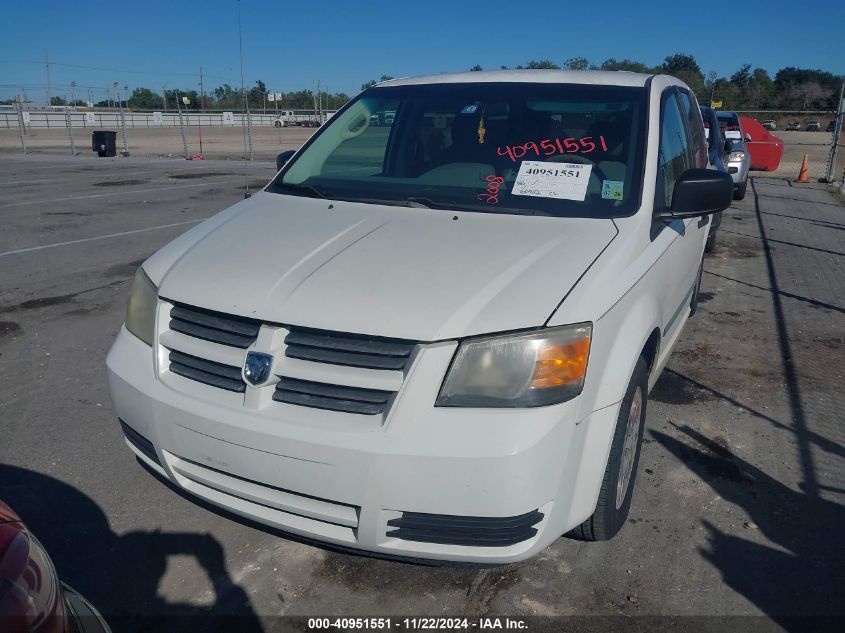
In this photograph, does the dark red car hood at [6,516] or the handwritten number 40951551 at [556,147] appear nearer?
the dark red car hood at [6,516]

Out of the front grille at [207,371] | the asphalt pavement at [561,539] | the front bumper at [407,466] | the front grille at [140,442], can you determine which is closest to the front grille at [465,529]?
the front bumper at [407,466]

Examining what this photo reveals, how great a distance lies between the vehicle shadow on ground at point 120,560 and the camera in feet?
8.59

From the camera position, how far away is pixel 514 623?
261cm

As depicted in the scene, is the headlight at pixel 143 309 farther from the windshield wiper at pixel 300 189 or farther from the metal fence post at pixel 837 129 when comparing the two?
the metal fence post at pixel 837 129

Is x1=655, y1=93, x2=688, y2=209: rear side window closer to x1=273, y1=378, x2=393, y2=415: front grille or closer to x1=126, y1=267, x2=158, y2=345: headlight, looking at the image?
x1=273, y1=378, x2=393, y2=415: front grille

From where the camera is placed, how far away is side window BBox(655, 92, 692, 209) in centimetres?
348

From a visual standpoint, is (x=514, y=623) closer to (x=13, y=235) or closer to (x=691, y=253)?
(x=691, y=253)

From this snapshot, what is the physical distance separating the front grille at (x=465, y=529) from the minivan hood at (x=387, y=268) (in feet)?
1.94

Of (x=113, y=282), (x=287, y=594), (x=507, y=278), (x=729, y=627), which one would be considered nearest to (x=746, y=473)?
(x=729, y=627)

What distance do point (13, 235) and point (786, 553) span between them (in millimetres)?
9783

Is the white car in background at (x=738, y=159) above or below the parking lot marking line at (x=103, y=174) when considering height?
above

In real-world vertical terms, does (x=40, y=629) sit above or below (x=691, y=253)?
below

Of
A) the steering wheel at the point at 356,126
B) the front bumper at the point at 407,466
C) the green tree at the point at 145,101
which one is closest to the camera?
the front bumper at the point at 407,466

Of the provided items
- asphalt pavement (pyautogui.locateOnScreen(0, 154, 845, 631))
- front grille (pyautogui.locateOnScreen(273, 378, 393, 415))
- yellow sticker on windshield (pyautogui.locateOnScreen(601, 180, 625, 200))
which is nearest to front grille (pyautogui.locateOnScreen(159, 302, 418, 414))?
front grille (pyautogui.locateOnScreen(273, 378, 393, 415))
